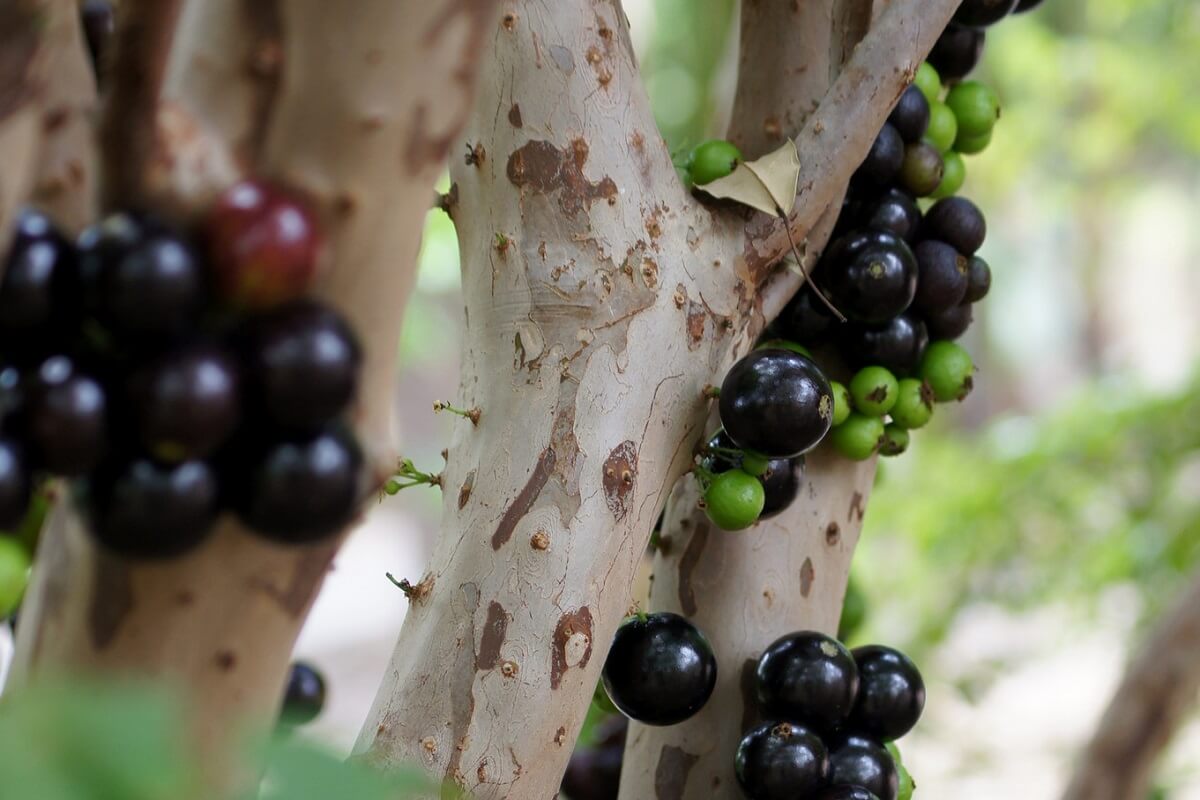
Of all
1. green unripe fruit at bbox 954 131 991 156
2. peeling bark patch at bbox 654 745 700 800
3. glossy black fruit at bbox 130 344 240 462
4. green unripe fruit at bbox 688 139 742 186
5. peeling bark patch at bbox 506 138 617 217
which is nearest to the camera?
glossy black fruit at bbox 130 344 240 462

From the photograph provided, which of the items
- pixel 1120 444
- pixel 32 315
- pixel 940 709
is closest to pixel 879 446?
pixel 32 315

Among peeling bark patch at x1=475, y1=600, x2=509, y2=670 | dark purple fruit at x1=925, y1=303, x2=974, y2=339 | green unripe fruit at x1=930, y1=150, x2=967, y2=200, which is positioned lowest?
peeling bark patch at x1=475, y1=600, x2=509, y2=670

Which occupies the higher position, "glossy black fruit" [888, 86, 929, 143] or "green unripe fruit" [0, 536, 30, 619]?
"glossy black fruit" [888, 86, 929, 143]

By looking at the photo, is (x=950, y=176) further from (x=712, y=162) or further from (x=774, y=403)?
(x=774, y=403)

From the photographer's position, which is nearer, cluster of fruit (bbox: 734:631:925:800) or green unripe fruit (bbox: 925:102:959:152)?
cluster of fruit (bbox: 734:631:925:800)

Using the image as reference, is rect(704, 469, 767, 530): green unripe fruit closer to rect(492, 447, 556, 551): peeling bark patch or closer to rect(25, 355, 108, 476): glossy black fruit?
rect(492, 447, 556, 551): peeling bark patch

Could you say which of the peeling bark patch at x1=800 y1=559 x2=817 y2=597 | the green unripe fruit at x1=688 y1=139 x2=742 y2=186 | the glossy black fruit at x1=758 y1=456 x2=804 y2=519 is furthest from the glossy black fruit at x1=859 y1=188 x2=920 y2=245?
the peeling bark patch at x1=800 y1=559 x2=817 y2=597
